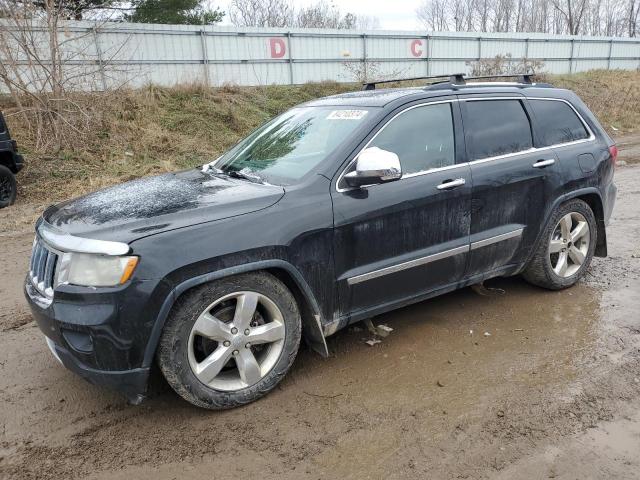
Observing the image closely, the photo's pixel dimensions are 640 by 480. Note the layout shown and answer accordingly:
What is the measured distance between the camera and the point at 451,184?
12.2 ft

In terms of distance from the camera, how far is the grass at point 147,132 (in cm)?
1064

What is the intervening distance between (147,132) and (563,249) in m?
11.1

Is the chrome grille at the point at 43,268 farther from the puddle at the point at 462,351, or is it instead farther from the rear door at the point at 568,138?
the rear door at the point at 568,138

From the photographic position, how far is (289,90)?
1802 centimetres

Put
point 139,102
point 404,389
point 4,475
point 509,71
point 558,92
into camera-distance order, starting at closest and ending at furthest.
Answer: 1. point 4,475
2. point 404,389
3. point 558,92
4. point 139,102
5. point 509,71

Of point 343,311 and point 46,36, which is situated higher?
point 46,36

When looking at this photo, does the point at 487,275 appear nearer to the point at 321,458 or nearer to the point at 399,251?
the point at 399,251

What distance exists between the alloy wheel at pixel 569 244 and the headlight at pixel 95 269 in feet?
11.3

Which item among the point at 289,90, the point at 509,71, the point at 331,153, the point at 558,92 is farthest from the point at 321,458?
the point at 509,71

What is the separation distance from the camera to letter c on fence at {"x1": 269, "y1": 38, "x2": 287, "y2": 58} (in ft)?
60.0

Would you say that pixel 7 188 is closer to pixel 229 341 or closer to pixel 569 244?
pixel 229 341

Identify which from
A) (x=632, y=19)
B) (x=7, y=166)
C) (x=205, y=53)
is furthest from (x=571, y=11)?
(x=7, y=166)

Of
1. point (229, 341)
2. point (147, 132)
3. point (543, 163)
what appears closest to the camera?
point (229, 341)

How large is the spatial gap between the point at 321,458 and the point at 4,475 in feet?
5.12
